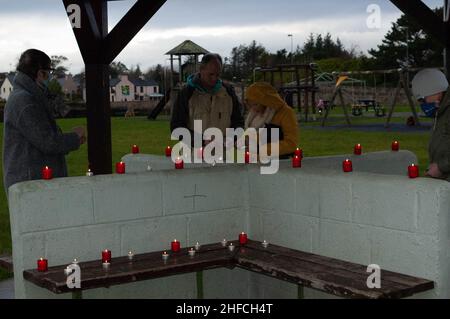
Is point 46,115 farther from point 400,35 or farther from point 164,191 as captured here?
point 400,35

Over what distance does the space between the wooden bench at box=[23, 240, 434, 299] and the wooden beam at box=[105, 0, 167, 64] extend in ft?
7.49

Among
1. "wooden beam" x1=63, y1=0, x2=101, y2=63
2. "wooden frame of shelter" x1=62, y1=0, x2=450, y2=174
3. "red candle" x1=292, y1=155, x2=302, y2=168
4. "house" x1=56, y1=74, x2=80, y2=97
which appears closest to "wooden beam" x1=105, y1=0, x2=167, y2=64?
"wooden frame of shelter" x1=62, y1=0, x2=450, y2=174

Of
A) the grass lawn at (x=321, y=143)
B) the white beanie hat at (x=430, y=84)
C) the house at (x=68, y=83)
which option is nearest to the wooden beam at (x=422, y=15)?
the white beanie hat at (x=430, y=84)

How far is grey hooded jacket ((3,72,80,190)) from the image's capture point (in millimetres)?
4504

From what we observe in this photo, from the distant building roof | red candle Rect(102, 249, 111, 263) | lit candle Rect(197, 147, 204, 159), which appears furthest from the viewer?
the distant building roof

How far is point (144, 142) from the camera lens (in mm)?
19547

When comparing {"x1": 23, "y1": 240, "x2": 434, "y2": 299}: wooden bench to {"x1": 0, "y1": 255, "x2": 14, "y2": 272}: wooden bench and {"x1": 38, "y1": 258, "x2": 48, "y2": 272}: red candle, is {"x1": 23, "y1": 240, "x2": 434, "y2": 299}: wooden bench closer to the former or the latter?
{"x1": 38, "y1": 258, "x2": 48, "y2": 272}: red candle

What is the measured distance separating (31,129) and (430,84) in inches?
92.1

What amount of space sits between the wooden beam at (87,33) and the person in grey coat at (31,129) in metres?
1.41

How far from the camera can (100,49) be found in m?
6.23

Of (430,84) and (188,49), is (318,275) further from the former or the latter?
(188,49)

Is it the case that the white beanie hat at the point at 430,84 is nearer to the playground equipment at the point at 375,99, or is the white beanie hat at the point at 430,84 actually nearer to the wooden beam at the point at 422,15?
the wooden beam at the point at 422,15

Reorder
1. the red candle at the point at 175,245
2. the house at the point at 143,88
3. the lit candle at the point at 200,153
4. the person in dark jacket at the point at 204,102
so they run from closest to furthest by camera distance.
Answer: the red candle at the point at 175,245 → the lit candle at the point at 200,153 → the person in dark jacket at the point at 204,102 → the house at the point at 143,88

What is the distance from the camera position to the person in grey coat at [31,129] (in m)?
4.51
